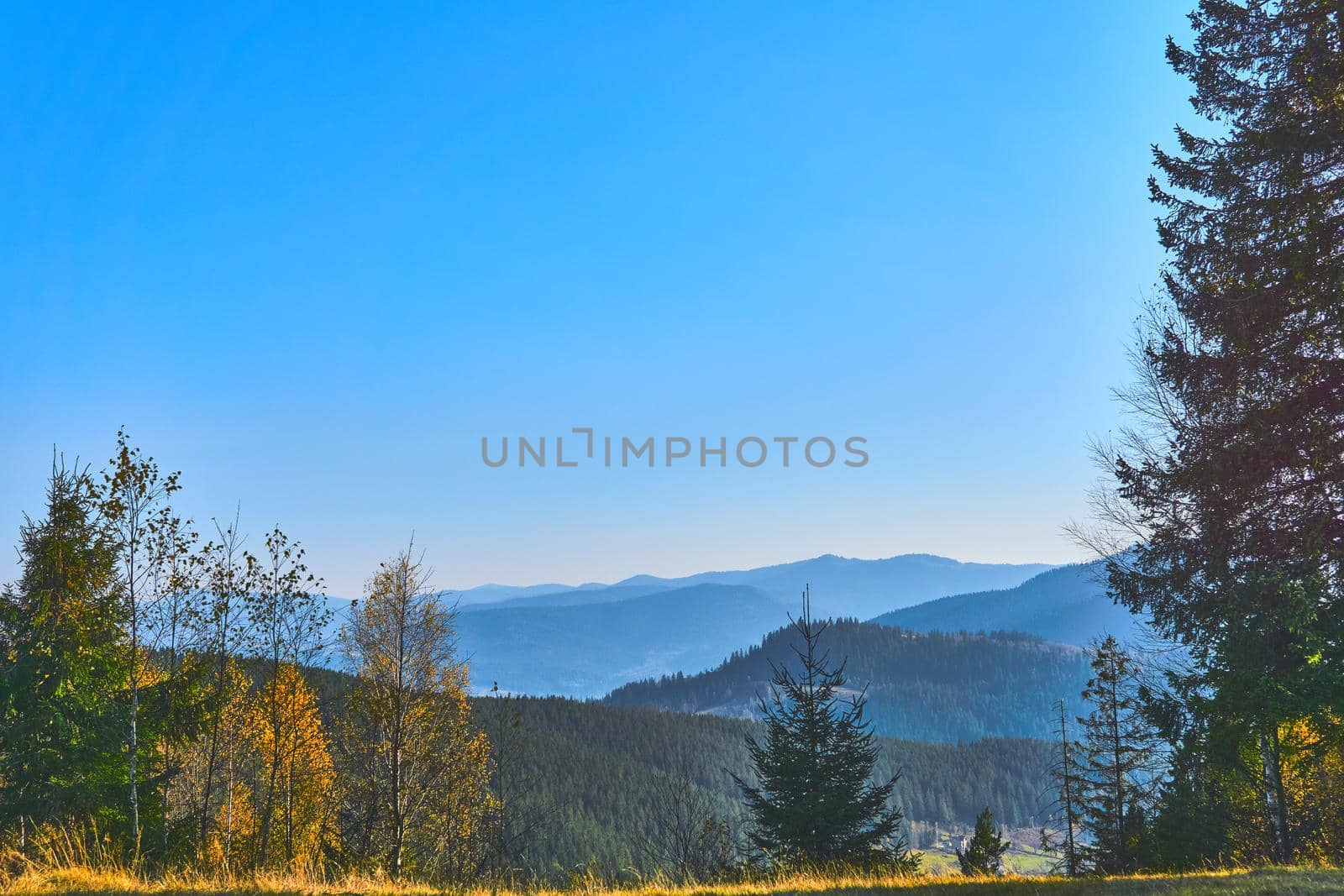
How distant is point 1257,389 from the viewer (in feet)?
47.4

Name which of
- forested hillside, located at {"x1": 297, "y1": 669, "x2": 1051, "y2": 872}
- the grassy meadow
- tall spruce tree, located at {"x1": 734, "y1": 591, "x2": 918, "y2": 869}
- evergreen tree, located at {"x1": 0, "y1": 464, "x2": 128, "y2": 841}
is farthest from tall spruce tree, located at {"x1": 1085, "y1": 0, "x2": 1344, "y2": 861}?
forested hillside, located at {"x1": 297, "y1": 669, "x2": 1051, "y2": 872}

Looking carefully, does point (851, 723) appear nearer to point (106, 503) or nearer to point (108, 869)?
point (108, 869)

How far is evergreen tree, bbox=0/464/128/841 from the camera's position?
21578 millimetres

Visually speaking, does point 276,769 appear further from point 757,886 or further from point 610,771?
point 610,771

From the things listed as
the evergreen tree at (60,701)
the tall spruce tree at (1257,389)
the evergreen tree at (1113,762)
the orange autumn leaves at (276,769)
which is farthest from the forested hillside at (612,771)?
the tall spruce tree at (1257,389)

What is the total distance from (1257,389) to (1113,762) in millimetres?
25731

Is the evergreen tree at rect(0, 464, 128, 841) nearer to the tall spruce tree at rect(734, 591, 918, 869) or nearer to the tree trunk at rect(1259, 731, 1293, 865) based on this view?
the tall spruce tree at rect(734, 591, 918, 869)

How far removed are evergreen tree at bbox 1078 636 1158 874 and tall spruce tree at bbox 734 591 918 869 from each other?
43.0 feet

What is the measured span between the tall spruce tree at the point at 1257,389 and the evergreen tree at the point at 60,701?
2621 centimetres

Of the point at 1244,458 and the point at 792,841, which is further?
the point at 792,841

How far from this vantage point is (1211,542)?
15.0 metres

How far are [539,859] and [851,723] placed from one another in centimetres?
9338

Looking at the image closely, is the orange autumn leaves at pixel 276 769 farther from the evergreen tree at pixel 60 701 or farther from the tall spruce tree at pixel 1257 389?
the tall spruce tree at pixel 1257 389

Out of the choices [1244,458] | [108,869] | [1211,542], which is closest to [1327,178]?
[1244,458]
